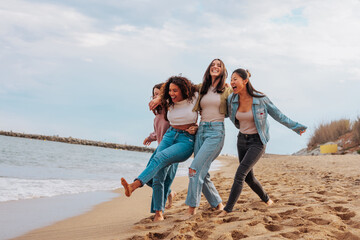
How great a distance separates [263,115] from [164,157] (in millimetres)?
1229

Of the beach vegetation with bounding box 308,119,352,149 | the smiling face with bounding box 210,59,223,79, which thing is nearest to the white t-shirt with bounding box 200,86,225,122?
the smiling face with bounding box 210,59,223,79

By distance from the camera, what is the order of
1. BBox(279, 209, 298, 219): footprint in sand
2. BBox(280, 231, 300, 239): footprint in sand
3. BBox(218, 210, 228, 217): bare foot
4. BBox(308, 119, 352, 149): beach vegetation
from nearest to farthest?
BBox(280, 231, 300, 239): footprint in sand, BBox(279, 209, 298, 219): footprint in sand, BBox(218, 210, 228, 217): bare foot, BBox(308, 119, 352, 149): beach vegetation

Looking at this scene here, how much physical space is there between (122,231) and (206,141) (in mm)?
1318

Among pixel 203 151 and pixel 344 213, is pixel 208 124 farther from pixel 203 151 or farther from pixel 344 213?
pixel 344 213

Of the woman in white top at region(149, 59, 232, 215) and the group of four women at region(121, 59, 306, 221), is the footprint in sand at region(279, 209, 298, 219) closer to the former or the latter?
the group of four women at region(121, 59, 306, 221)

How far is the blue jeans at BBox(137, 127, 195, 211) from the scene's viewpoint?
356 centimetres

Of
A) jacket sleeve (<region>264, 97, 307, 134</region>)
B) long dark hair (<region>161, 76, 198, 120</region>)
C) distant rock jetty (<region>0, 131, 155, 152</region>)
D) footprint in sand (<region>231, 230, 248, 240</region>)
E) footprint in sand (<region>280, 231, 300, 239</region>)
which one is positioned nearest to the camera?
footprint in sand (<region>280, 231, 300, 239</region>)

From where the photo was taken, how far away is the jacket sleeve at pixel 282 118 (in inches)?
156

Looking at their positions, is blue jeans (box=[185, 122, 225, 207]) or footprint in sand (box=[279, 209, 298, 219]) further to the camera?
blue jeans (box=[185, 122, 225, 207])

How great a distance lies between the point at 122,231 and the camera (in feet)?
12.0

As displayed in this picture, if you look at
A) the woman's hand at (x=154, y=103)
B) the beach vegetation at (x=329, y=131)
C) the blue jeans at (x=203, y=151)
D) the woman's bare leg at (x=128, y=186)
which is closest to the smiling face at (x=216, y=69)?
the blue jeans at (x=203, y=151)

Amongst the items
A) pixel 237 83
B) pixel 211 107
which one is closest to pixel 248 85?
pixel 237 83

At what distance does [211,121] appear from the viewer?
12.6ft

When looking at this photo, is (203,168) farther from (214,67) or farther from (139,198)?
(139,198)
